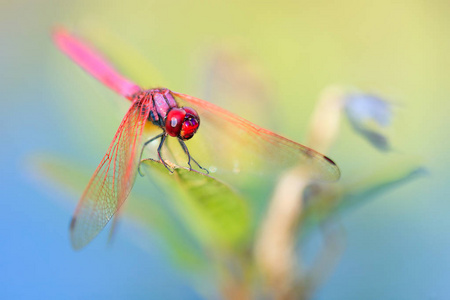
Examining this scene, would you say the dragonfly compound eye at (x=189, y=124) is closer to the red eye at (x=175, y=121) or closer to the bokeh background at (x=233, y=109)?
the red eye at (x=175, y=121)

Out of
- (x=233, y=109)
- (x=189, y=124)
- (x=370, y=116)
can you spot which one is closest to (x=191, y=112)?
(x=189, y=124)

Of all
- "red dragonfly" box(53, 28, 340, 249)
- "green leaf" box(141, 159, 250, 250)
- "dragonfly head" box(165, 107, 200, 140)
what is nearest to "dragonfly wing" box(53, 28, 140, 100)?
"red dragonfly" box(53, 28, 340, 249)

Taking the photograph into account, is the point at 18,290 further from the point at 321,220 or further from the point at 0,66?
the point at 0,66

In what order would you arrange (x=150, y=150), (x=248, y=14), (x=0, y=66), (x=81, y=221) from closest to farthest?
(x=81, y=221), (x=150, y=150), (x=0, y=66), (x=248, y=14)

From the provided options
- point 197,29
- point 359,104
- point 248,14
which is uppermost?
point 248,14

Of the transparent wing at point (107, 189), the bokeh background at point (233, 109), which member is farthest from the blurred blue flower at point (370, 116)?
the transparent wing at point (107, 189)

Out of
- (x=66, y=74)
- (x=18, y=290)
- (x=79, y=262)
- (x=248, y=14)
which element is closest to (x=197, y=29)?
(x=248, y=14)

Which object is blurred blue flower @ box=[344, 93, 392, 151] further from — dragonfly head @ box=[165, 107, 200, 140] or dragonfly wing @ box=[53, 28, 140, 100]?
dragonfly wing @ box=[53, 28, 140, 100]
